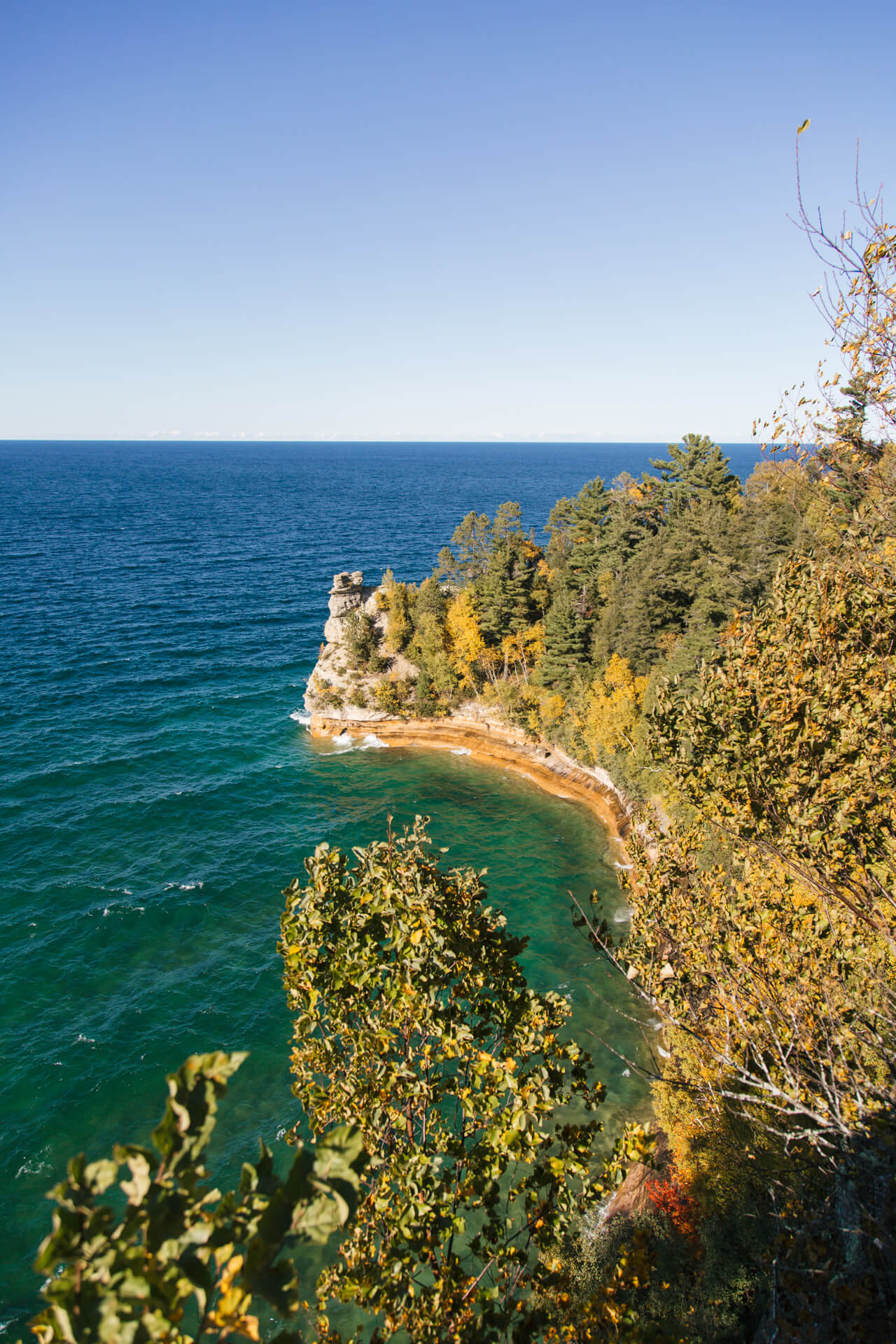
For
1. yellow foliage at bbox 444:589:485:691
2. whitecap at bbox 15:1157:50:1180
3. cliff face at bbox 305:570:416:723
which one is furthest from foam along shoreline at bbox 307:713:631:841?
whitecap at bbox 15:1157:50:1180

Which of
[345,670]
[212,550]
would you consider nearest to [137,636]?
[345,670]

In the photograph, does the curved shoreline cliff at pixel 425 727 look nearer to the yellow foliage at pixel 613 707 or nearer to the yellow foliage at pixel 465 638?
the yellow foliage at pixel 613 707

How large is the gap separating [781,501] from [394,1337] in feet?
187

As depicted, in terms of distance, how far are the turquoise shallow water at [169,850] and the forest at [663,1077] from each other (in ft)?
36.1

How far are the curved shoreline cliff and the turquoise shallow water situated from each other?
2241mm

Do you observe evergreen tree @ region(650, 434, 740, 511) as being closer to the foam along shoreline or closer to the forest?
the foam along shoreline

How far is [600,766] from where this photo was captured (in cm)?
5162

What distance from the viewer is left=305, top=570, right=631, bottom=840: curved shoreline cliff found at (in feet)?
166

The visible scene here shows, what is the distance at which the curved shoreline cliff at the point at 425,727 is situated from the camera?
50719mm

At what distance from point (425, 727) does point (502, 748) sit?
8.47m

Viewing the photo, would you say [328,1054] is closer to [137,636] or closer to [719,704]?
[719,704]

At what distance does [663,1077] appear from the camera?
12250 mm

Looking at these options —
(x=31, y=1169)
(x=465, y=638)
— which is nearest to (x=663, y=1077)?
(x=31, y=1169)

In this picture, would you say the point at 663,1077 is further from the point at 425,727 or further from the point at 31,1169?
the point at 425,727
